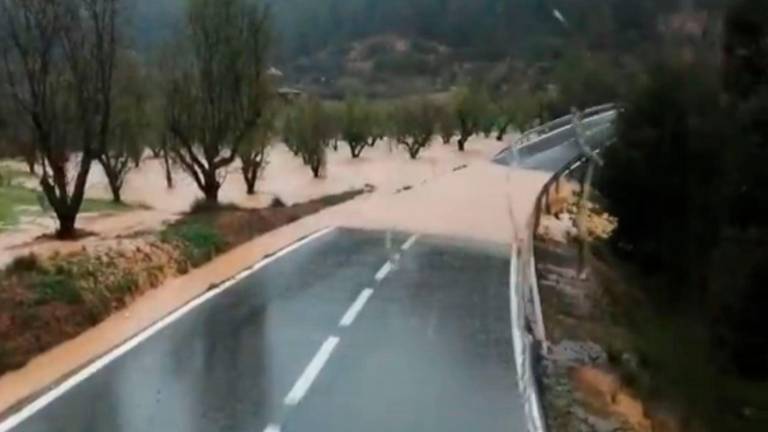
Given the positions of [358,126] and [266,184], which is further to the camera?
[358,126]

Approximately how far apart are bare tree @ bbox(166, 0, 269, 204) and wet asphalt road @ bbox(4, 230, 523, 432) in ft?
47.4

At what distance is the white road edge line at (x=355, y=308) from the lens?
13.9 m

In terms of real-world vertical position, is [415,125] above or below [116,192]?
above

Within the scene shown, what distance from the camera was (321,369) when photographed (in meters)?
11.1

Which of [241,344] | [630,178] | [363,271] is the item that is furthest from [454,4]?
[241,344]

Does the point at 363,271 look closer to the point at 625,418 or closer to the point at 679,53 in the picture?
the point at 679,53

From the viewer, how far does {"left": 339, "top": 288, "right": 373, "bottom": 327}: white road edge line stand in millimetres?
13914

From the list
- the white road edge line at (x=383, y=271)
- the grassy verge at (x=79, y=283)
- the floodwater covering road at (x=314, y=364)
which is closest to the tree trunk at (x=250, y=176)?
the grassy verge at (x=79, y=283)

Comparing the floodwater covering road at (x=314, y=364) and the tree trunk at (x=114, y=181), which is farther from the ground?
the floodwater covering road at (x=314, y=364)

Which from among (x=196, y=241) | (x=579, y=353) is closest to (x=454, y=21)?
(x=196, y=241)

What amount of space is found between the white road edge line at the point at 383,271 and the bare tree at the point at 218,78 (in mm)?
12807

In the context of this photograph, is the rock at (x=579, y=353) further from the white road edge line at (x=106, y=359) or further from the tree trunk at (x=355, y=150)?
the tree trunk at (x=355, y=150)

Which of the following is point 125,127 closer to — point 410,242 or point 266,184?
point 266,184

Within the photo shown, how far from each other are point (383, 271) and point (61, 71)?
436 inches
